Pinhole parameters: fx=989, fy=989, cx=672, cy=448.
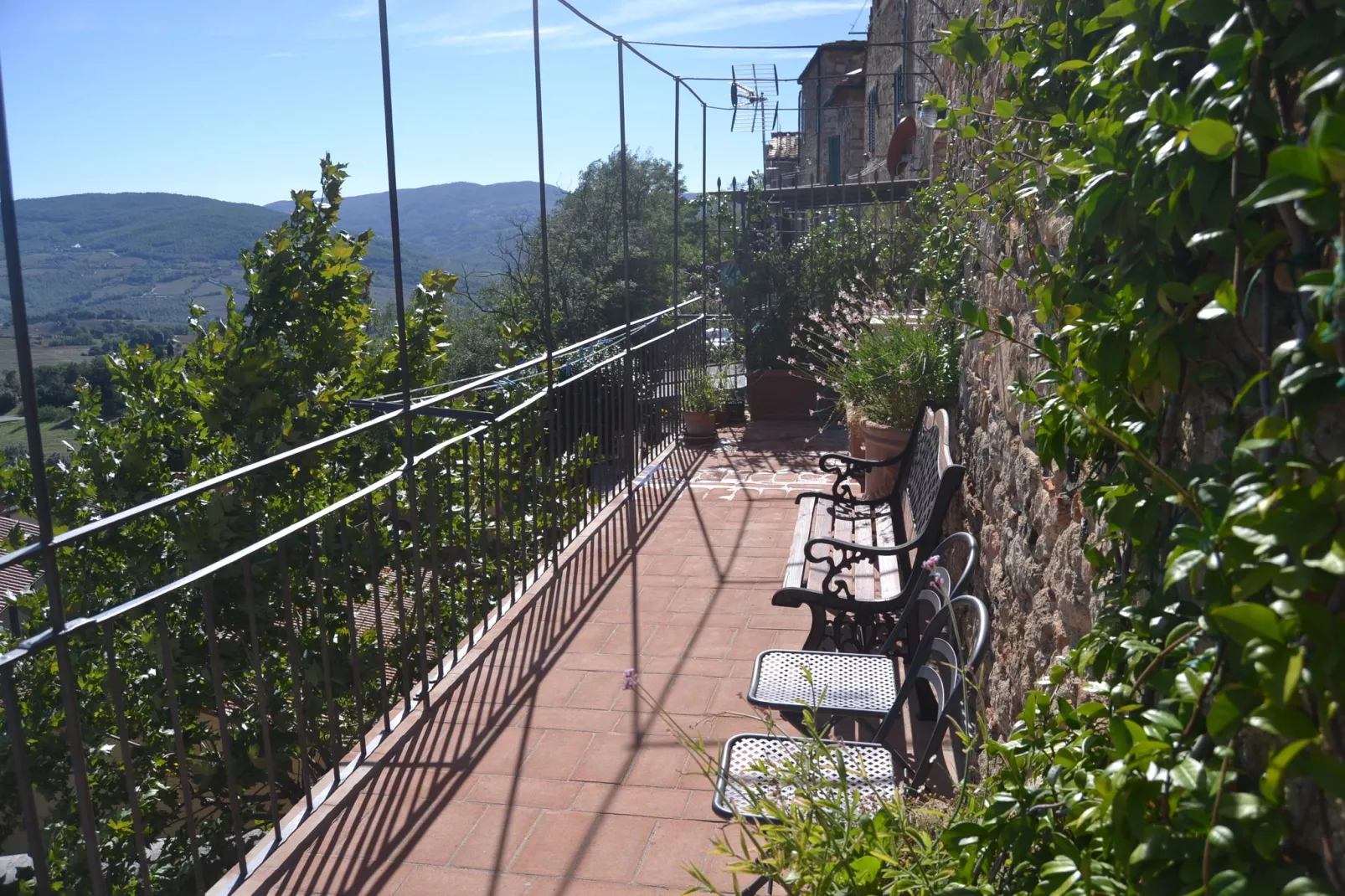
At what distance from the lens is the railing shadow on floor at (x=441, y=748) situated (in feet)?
8.13

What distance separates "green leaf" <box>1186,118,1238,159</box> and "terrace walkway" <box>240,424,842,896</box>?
169cm

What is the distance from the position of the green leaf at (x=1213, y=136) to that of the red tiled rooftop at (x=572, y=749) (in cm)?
183

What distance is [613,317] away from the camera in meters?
23.1

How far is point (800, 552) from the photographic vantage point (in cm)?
371

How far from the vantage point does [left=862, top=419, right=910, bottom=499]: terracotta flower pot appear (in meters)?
4.97

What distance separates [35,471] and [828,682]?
1944 millimetres

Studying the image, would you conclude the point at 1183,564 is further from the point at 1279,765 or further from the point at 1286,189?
the point at 1286,189

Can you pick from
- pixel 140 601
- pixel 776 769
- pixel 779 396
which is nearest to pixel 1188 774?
pixel 776 769

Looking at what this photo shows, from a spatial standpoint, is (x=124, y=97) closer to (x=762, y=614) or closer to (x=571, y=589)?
(x=571, y=589)

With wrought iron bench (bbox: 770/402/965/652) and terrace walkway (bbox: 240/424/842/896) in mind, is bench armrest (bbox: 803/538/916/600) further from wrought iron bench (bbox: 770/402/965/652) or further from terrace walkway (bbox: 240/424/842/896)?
terrace walkway (bbox: 240/424/842/896)

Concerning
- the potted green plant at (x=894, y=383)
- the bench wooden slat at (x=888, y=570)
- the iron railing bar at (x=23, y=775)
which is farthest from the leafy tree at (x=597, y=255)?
the iron railing bar at (x=23, y=775)

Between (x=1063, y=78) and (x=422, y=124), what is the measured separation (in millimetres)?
5864

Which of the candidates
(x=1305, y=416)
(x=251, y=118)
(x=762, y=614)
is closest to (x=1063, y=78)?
(x=1305, y=416)

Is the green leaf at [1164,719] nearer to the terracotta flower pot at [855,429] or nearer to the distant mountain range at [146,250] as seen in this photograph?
the terracotta flower pot at [855,429]
